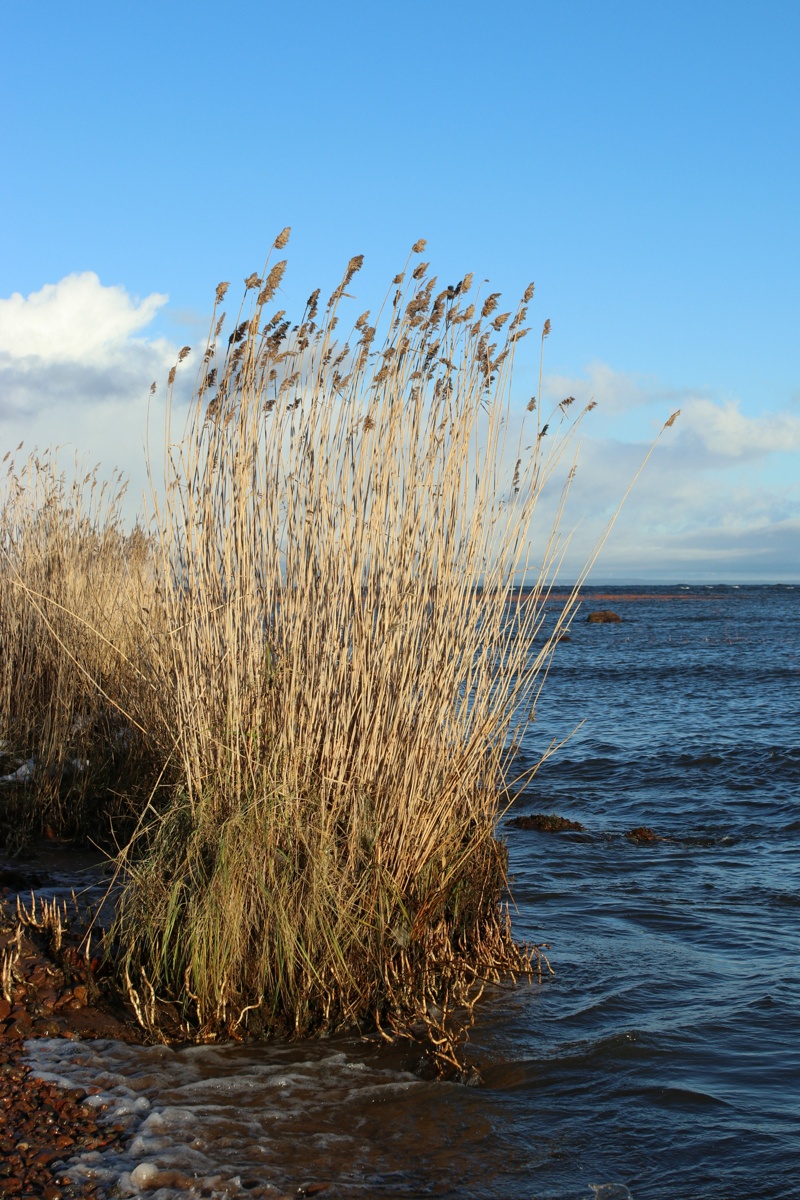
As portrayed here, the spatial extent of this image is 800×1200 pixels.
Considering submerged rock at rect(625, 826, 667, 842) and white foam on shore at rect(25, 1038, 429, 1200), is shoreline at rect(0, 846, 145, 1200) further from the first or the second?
submerged rock at rect(625, 826, 667, 842)

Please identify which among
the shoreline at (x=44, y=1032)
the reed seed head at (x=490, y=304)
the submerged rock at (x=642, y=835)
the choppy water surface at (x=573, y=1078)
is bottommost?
the submerged rock at (x=642, y=835)

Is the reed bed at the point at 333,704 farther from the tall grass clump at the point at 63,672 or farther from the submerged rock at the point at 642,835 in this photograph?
the submerged rock at the point at 642,835

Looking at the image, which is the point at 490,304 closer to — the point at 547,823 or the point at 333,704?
the point at 333,704

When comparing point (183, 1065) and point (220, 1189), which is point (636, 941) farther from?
point (220, 1189)

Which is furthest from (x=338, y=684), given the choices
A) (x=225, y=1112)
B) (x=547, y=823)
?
(x=547, y=823)

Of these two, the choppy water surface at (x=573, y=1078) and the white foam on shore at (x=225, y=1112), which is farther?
the choppy water surface at (x=573, y=1078)

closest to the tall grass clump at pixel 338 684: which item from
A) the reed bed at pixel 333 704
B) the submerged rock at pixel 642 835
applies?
the reed bed at pixel 333 704

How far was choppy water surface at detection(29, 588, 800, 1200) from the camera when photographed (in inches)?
124

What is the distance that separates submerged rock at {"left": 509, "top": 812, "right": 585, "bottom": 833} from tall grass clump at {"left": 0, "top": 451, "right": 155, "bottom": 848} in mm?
3462

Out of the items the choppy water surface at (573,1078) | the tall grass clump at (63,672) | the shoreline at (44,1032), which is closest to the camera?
→ the shoreline at (44,1032)

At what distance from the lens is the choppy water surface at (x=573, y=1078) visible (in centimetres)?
315

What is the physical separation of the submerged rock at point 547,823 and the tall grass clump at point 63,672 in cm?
346

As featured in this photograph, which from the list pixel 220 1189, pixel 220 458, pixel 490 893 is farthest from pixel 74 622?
pixel 220 1189

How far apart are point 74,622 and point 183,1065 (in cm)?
442
